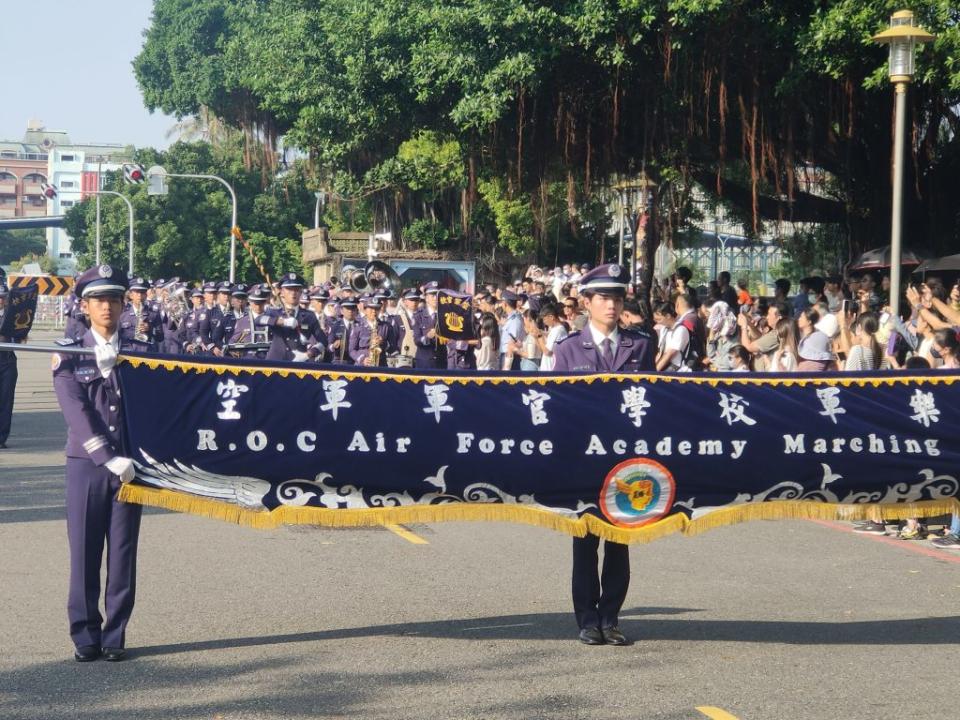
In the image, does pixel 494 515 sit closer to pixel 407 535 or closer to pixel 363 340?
pixel 407 535

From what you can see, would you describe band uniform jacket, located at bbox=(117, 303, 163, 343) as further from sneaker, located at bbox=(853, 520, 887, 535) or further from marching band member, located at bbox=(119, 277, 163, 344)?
sneaker, located at bbox=(853, 520, 887, 535)

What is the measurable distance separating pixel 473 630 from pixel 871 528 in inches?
199

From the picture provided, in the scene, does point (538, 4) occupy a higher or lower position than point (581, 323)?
higher

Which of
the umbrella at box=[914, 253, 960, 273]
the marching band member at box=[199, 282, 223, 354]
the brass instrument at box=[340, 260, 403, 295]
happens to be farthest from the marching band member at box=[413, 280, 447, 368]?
the brass instrument at box=[340, 260, 403, 295]

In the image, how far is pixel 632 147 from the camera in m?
23.5

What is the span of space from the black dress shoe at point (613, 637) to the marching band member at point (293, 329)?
34.0 ft

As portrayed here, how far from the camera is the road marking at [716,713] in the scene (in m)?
5.56

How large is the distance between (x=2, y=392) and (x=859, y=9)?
1155 cm

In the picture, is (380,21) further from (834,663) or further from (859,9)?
(834,663)

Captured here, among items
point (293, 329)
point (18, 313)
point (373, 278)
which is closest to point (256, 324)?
point (293, 329)

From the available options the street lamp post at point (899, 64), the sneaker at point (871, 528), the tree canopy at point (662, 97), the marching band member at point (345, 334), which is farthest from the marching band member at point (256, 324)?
the sneaker at point (871, 528)

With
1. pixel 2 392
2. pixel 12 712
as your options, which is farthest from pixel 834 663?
pixel 2 392

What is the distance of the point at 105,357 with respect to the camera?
6.55 meters

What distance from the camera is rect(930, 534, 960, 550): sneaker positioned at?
1010 centimetres
